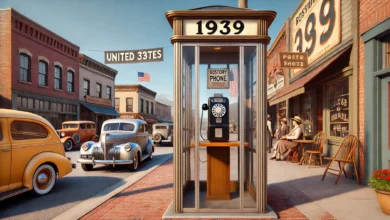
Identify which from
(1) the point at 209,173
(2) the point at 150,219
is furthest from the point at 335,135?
(2) the point at 150,219

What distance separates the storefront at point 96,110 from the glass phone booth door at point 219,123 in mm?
21630

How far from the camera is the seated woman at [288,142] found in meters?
9.21

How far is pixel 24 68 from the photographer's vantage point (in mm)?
17812

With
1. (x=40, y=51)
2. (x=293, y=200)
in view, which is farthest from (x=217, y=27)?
(x=40, y=51)

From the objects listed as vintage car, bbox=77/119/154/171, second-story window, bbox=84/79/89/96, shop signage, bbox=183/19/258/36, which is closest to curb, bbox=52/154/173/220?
vintage car, bbox=77/119/154/171

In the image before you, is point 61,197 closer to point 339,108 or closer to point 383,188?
point 383,188

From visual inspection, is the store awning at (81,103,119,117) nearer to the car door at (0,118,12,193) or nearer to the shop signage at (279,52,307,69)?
the shop signage at (279,52,307,69)

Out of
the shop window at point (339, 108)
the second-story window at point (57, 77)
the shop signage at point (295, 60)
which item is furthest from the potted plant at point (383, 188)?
the second-story window at point (57, 77)

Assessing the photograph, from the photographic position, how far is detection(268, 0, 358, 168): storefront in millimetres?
7105

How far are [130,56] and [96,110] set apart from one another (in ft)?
52.3

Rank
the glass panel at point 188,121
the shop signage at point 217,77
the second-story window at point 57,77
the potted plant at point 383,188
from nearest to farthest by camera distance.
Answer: the potted plant at point 383,188
the glass panel at point 188,121
the shop signage at point 217,77
the second-story window at point 57,77

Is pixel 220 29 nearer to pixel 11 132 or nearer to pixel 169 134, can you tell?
pixel 11 132

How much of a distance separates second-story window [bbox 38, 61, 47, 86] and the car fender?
1551 centimetres

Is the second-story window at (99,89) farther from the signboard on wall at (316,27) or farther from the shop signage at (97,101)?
the signboard on wall at (316,27)
